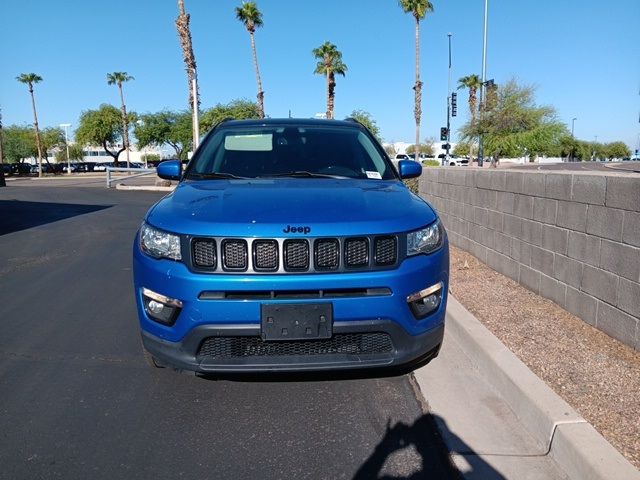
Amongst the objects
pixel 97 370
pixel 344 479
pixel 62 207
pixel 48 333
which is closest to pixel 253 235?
pixel 344 479

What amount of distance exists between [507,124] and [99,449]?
35.8 metres

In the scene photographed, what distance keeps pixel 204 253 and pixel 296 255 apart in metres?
0.52

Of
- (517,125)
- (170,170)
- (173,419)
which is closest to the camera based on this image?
(173,419)

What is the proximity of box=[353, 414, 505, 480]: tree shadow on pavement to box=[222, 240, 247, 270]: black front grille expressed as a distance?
1252 millimetres

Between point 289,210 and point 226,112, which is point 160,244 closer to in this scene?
point 289,210

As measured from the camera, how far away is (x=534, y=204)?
18.9 feet

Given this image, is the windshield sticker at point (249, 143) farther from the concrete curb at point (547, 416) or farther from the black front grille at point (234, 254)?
the concrete curb at point (547, 416)

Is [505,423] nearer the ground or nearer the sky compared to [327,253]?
nearer the ground

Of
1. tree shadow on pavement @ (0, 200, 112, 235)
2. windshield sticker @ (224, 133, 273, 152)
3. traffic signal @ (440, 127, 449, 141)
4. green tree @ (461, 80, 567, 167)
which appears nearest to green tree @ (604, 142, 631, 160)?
traffic signal @ (440, 127, 449, 141)

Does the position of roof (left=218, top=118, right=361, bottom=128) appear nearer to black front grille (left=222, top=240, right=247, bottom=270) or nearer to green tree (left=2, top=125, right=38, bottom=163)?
black front grille (left=222, top=240, right=247, bottom=270)

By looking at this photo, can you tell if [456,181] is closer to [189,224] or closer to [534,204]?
[534,204]

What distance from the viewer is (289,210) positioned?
10.4ft

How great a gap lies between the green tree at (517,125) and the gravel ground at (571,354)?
31398 mm

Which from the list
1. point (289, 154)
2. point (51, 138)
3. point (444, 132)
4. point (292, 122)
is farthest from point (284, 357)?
point (51, 138)
